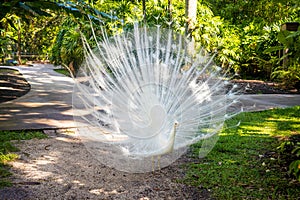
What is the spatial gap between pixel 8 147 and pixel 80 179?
1322mm

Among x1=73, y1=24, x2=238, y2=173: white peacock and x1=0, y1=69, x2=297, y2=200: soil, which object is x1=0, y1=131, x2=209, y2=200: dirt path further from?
x1=73, y1=24, x2=238, y2=173: white peacock

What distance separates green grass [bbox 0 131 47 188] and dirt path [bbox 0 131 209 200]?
0.08m

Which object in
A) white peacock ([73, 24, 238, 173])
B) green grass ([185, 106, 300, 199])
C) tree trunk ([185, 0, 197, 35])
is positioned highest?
tree trunk ([185, 0, 197, 35])

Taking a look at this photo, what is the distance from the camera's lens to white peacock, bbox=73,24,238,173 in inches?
138

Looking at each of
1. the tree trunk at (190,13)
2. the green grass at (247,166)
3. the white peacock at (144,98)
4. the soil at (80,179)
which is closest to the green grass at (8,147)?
the soil at (80,179)

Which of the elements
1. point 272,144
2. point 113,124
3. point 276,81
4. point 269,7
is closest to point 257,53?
point 276,81

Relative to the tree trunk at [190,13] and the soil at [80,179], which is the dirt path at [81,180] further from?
the tree trunk at [190,13]

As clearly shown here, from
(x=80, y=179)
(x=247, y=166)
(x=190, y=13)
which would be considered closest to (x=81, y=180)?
(x=80, y=179)

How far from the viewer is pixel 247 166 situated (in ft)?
13.4

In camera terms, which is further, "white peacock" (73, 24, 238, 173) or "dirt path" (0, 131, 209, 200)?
"white peacock" (73, 24, 238, 173)

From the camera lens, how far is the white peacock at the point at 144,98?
11.5 ft

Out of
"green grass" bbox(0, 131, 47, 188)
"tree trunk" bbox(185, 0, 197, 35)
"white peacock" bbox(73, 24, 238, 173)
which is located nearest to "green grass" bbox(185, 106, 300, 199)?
"white peacock" bbox(73, 24, 238, 173)

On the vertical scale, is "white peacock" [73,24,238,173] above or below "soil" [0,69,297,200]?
above

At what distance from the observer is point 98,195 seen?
3.33m
